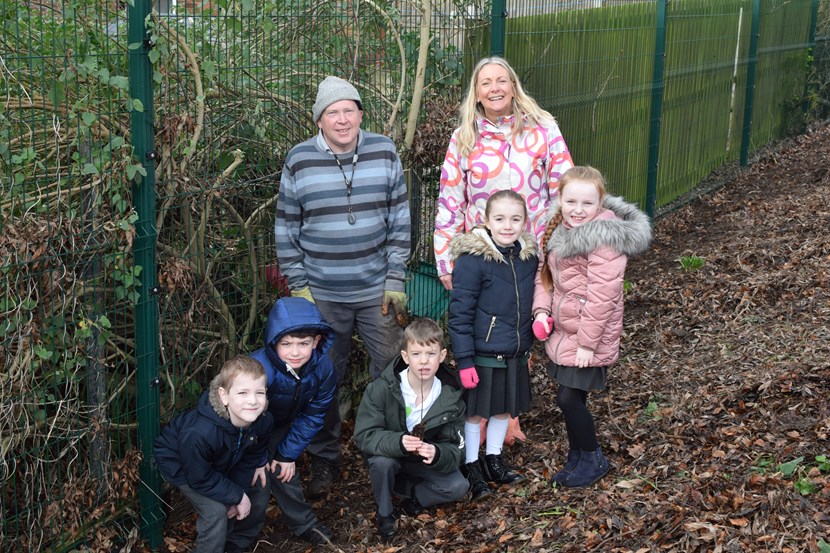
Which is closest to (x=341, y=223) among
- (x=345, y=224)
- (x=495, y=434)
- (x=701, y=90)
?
(x=345, y=224)

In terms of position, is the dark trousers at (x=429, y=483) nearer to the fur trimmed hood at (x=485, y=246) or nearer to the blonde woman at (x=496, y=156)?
the blonde woman at (x=496, y=156)

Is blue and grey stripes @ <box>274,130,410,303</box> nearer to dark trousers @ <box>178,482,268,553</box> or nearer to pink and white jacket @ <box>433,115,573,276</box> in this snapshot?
pink and white jacket @ <box>433,115,573,276</box>

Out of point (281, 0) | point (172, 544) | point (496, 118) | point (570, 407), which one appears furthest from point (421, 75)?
point (172, 544)

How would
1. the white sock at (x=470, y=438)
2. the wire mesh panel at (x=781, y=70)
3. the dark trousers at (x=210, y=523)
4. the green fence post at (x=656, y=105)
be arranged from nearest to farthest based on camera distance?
the dark trousers at (x=210, y=523) < the white sock at (x=470, y=438) < the green fence post at (x=656, y=105) < the wire mesh panel at (x=781, y=70)

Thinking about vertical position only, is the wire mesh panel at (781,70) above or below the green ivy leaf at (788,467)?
above

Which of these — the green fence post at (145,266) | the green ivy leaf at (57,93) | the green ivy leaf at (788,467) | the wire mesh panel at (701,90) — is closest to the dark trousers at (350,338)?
the green fence post at (145,266)

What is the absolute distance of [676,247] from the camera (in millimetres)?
9148

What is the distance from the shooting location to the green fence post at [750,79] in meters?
11.7

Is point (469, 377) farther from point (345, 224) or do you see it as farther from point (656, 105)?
point (656, 105)

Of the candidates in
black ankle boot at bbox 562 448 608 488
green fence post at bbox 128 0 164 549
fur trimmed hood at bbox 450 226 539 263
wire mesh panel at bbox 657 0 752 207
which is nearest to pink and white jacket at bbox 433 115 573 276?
fur trimmed hood at bbox 450 226 539 263

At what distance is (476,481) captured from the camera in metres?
5.00

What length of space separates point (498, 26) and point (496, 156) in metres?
1.56

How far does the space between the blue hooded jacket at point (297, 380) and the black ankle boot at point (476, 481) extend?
2.64 ft

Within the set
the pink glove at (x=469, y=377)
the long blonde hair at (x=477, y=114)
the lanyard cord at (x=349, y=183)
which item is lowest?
the pink glove at (x=469, y=377)
